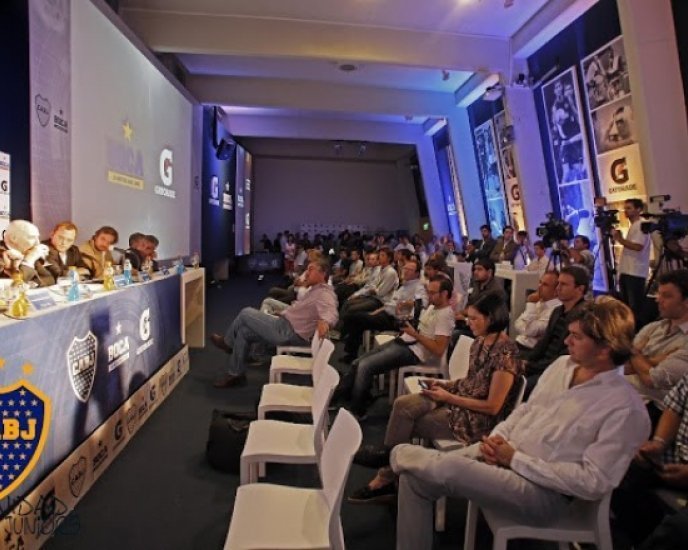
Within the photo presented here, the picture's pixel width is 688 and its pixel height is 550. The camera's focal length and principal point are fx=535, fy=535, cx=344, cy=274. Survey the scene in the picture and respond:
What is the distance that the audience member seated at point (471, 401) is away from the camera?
237 cm

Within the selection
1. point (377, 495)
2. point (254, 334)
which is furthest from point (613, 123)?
point (377, 495)

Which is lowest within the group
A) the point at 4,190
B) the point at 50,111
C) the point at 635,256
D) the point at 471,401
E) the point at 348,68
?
the point at 471,401

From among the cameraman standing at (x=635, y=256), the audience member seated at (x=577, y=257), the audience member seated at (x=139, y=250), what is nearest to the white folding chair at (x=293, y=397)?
the audience member seated at (x=139, y=250)

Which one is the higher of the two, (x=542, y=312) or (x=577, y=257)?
(x=577, y=257)

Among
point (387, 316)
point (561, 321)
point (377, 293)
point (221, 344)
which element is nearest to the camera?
point (561, 321)

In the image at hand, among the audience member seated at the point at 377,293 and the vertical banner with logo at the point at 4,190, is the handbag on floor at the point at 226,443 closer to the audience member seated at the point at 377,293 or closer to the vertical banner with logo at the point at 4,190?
the vertical banner with logo at the point at 4,190

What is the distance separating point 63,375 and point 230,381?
83.7 inches

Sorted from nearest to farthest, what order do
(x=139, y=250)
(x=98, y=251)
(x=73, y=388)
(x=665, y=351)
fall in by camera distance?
1. (x=73, y=388)
2. (x=665, y=351)
3. (x=98, y=251)
4. (x=139, y=250)

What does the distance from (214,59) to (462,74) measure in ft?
15.4

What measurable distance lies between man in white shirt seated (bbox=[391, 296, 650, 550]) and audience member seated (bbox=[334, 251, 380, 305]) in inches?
199

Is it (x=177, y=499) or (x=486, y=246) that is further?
(x=486, y=246)

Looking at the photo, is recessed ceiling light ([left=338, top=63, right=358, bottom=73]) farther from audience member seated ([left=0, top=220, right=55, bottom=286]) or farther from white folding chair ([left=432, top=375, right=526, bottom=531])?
white folding chair ([left=432, top=375, right=526, bottom=531])

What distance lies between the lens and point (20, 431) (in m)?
2.04

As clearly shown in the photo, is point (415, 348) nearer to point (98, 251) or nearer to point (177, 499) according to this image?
point (177, 499)
